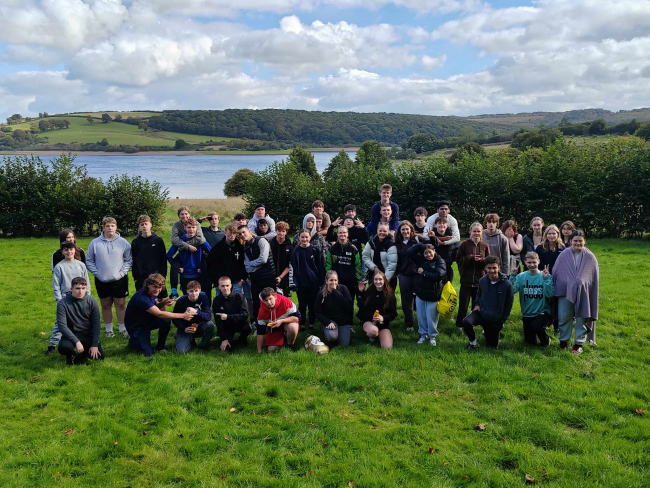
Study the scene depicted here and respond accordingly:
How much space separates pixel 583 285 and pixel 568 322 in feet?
2.02

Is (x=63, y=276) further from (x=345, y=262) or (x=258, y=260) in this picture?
(x=345, y=262)

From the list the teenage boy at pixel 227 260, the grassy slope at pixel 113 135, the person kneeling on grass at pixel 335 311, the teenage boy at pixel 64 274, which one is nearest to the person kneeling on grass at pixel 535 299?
the person kneeling on grass at pixel 335 311

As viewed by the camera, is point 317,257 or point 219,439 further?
point 317,257

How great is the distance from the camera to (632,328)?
302 inches

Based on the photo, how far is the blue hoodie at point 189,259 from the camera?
8.02m

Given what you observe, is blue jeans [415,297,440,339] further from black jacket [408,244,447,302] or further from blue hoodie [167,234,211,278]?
blue hoodie [167,234,211,278]

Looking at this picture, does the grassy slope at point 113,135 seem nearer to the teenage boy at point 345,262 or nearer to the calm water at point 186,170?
the calm water at point 186,170

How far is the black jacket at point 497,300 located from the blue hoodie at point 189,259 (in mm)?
4735

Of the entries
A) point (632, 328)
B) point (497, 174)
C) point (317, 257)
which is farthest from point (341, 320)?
point (497, 174)

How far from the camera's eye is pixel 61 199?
65.4 ft

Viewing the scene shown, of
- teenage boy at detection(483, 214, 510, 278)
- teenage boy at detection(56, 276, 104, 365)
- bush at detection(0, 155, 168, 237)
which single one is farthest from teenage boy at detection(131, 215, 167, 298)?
bush at detection(0, 155, 168, 237)

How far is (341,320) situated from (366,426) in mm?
2473

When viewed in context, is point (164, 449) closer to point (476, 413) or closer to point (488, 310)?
point (476, 413)

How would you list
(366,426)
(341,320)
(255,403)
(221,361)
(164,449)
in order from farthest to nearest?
(341,320) → (221,361) → (255,403) → (366,426) → (164,449)
